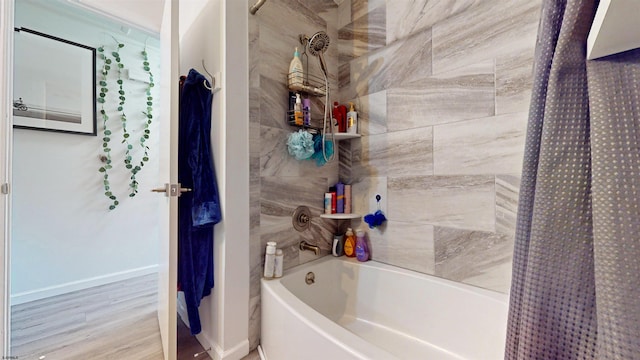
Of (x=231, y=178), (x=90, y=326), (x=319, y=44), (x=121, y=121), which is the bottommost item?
(x=90, y=326)

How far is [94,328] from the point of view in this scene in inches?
63.6

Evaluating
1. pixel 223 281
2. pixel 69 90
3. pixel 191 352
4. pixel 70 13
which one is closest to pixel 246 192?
pixel 223 281

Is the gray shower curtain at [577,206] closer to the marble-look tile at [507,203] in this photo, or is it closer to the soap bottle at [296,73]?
the marble-look tile at [507,203]

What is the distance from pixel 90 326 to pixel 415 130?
2.43 metres

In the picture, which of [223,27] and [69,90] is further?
[69,90]

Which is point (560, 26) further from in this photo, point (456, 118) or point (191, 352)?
point (191, 352)

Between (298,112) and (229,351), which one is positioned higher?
(298,112)

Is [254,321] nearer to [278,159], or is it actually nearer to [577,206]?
[278,159]

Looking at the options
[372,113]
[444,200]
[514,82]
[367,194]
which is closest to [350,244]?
[367,194]

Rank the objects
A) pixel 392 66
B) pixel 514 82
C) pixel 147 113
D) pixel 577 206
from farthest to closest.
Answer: pixel 147 113 → pixel 392 66 → pixel 514 82 → pixel 577 206

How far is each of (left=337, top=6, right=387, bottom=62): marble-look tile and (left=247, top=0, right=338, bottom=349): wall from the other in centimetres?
23

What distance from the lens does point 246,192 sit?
134 centimetres

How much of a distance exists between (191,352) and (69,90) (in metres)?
2.38

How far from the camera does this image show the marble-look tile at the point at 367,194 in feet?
5.28
